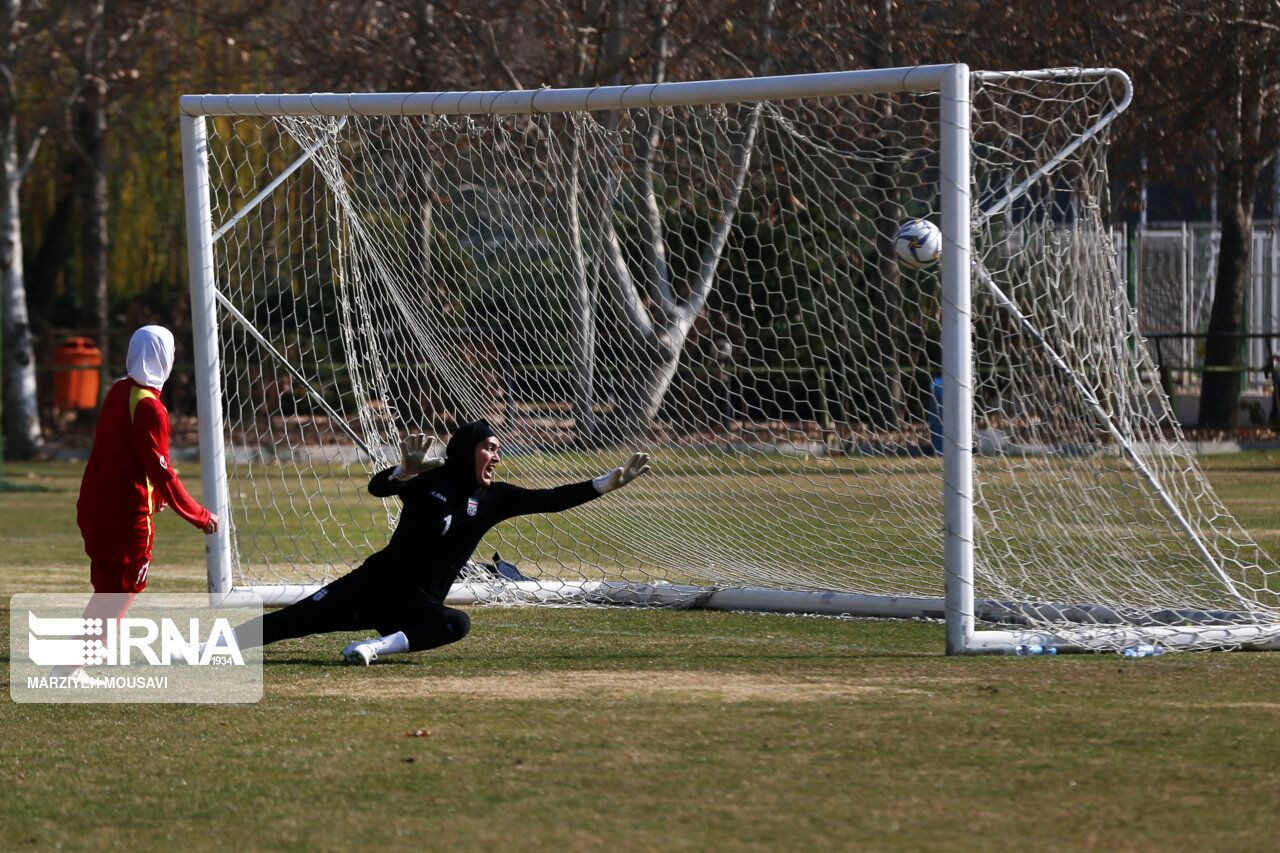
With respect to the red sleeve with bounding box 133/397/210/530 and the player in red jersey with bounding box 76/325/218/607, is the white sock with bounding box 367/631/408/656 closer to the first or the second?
the player in red jersey with bounding box 76/325/218/607

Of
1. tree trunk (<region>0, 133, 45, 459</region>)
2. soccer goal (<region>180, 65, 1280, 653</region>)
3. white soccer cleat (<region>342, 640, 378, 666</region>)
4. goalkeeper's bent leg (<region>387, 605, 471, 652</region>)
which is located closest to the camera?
white soccer cleat (<region>342, 640, 378, 666</region>)

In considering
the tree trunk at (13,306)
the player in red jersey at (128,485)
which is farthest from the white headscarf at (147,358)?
the tree trunk at (13,306)

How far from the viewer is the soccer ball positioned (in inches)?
376

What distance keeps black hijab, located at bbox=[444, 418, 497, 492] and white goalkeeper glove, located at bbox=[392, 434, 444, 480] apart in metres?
0.10

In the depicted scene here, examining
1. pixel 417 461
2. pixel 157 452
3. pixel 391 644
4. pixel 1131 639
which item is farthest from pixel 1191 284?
pixel 157 452

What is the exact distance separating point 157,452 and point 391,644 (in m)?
1.49

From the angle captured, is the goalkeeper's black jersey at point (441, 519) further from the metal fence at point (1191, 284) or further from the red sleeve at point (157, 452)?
the metal fence at point (1191, 284)

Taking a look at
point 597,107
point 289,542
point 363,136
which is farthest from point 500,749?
point 289,542

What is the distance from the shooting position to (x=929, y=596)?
396 inches

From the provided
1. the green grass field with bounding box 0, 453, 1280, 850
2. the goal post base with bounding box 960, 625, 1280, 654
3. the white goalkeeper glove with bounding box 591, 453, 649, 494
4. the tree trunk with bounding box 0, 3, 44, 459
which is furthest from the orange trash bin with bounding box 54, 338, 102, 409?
the goal post base with bounding box 960, 625, 1280, 654

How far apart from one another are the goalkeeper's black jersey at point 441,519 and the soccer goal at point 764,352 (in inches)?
77.9

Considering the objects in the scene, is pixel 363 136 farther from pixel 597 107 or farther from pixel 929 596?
pixel 929 596

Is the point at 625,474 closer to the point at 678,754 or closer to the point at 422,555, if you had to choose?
the point at 422,555

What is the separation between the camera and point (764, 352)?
41.1 feet
